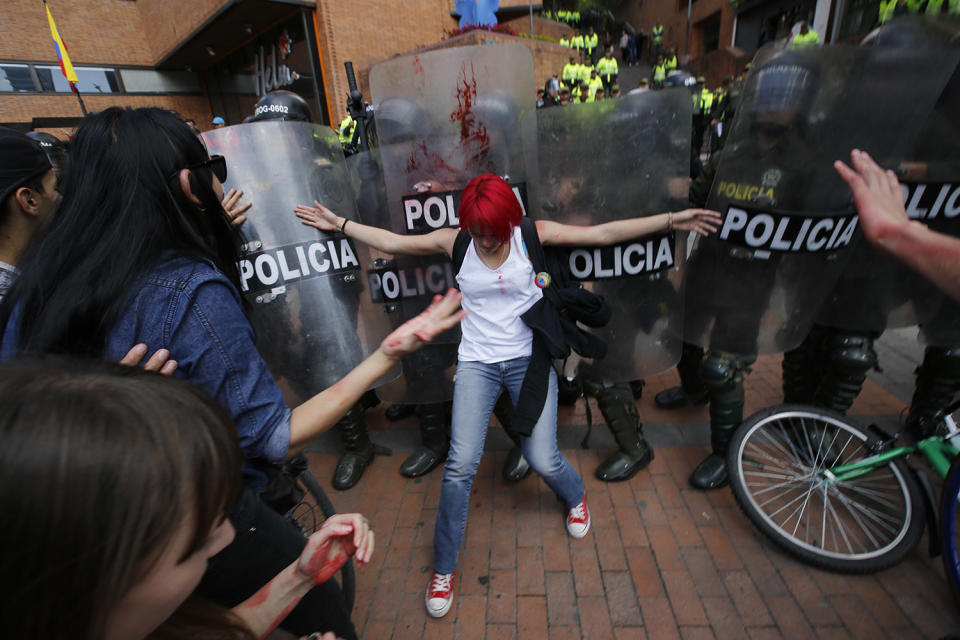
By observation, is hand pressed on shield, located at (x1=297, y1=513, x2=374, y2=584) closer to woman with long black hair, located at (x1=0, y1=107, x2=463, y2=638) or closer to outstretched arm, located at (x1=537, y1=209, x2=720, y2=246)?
woman with long black hair, located at (x1=0, y1=107, x2=463, y2=638)

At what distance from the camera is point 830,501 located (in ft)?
8.22

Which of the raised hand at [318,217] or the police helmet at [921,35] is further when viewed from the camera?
the raised hand at [318,217]

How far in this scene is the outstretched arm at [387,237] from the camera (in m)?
2.28

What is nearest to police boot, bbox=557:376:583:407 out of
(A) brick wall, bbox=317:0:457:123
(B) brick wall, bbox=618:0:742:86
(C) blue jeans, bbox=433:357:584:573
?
(C) blue jeans, bbox=433:357:584:573

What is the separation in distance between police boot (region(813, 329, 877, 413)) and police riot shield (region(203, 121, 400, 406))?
2.71m

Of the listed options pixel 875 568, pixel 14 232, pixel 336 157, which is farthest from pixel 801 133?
pixel 14 232

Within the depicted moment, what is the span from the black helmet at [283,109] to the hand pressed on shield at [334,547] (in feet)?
11.3

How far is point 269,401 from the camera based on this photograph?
1246 millimetres

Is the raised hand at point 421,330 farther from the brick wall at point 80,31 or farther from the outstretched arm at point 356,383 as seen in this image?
the brick wall at point 80,31

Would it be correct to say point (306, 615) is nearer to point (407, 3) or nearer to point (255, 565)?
point (255, 565)

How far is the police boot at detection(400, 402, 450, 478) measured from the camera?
3.08 metres

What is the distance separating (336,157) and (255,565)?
6.51 ft

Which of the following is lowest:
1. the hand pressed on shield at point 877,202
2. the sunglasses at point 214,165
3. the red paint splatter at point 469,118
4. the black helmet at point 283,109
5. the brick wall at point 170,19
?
the hand pressed on shield at point 877,202

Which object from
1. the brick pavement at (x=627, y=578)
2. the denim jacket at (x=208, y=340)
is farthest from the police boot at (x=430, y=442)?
the denim jacket at (x=208, y=340)
